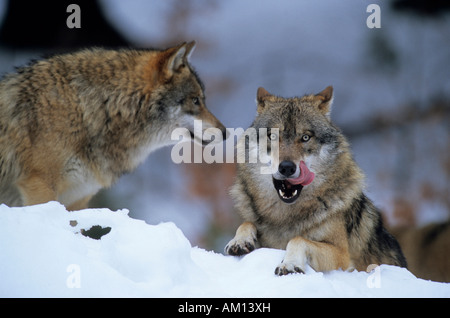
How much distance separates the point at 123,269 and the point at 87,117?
2025 millimetres

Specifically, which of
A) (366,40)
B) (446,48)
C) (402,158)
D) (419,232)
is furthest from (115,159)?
(446,48)

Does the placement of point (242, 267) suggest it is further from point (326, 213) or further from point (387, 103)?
point (387, 103)

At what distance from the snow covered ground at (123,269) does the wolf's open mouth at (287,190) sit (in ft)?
2.87

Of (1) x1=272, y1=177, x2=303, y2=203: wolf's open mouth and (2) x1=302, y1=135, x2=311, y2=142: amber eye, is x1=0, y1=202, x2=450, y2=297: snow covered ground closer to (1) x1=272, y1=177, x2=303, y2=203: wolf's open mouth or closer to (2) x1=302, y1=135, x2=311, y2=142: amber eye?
(1) x1=272, y1=177, x2=303, y2=203: wolf's open mouth

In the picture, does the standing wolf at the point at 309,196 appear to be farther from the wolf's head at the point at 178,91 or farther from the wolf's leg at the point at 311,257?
the wolf's head at the point at 178,91

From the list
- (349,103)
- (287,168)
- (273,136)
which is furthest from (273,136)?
(349,103)

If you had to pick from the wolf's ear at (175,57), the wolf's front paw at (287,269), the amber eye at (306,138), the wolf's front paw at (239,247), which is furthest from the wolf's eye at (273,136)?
the wolf's front paw at (287,269)

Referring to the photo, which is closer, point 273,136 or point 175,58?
point 273,136

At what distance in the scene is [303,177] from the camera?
3.91 metres

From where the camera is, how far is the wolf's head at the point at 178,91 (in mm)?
4648

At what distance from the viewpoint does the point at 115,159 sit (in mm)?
4559

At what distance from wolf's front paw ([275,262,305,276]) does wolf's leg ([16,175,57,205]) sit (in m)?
1.96

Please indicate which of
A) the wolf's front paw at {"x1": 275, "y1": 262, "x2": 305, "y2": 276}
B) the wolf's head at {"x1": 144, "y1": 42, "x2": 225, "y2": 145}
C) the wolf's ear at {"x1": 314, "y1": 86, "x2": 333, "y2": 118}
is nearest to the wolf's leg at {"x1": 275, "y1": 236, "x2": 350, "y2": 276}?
the wolf's front paw at {"x1": 275, "y1": 262, "x2": 305, "y2": 276}

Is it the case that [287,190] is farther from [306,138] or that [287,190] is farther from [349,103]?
[349,103]
